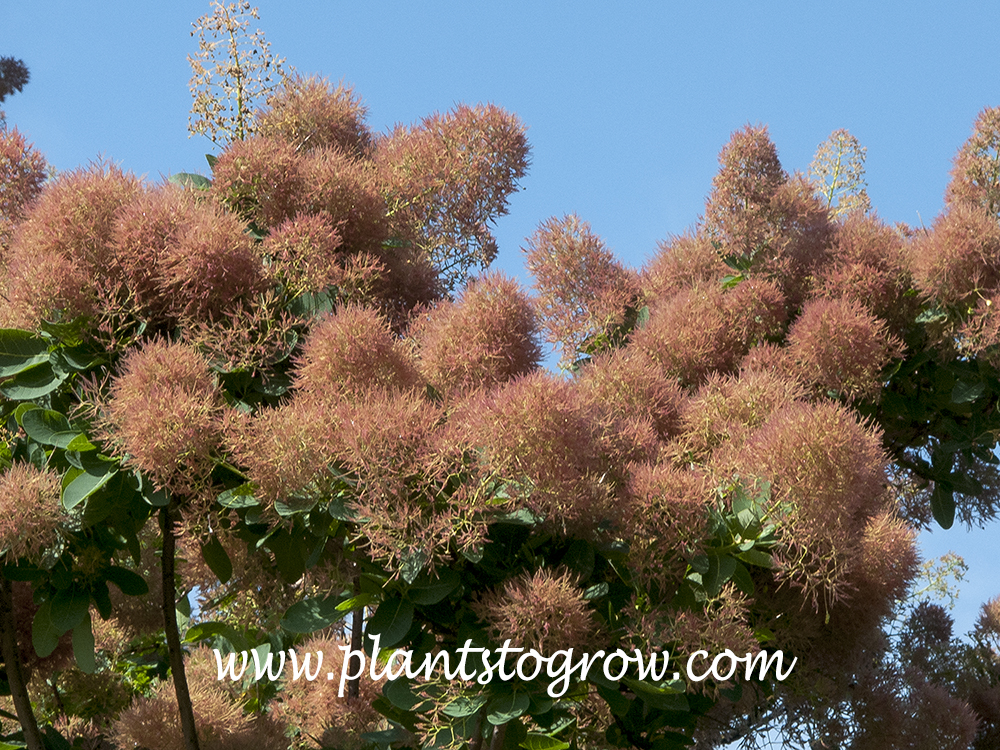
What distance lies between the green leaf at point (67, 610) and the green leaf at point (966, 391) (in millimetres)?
3297

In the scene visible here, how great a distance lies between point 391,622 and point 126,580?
1.14 metres

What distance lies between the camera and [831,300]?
4.33 metres

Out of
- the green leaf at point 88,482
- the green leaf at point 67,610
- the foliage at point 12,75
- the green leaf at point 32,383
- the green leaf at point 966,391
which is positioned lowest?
the green leaf at point 67,610

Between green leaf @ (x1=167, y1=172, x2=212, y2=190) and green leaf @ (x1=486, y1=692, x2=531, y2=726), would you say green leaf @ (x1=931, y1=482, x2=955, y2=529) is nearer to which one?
green leaf @ (x1=486, y1=692, x2=531, y2=726)

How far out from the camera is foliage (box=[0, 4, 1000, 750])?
307 cm

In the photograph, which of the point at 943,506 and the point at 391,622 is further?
the point at 943,506

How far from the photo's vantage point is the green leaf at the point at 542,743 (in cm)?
336

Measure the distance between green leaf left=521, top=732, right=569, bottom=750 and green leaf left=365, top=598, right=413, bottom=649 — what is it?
1.90ft

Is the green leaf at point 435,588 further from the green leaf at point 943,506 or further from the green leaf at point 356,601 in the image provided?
the green leaf at point 943,506

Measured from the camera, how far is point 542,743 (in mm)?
3389

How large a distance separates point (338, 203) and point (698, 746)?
2715 millimetres

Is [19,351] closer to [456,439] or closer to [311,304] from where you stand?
[311,304]

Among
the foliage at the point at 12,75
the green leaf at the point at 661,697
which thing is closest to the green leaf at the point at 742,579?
the green leaf at the point at 661,697

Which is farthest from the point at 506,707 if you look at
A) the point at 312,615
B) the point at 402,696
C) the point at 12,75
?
the point at 12,75
